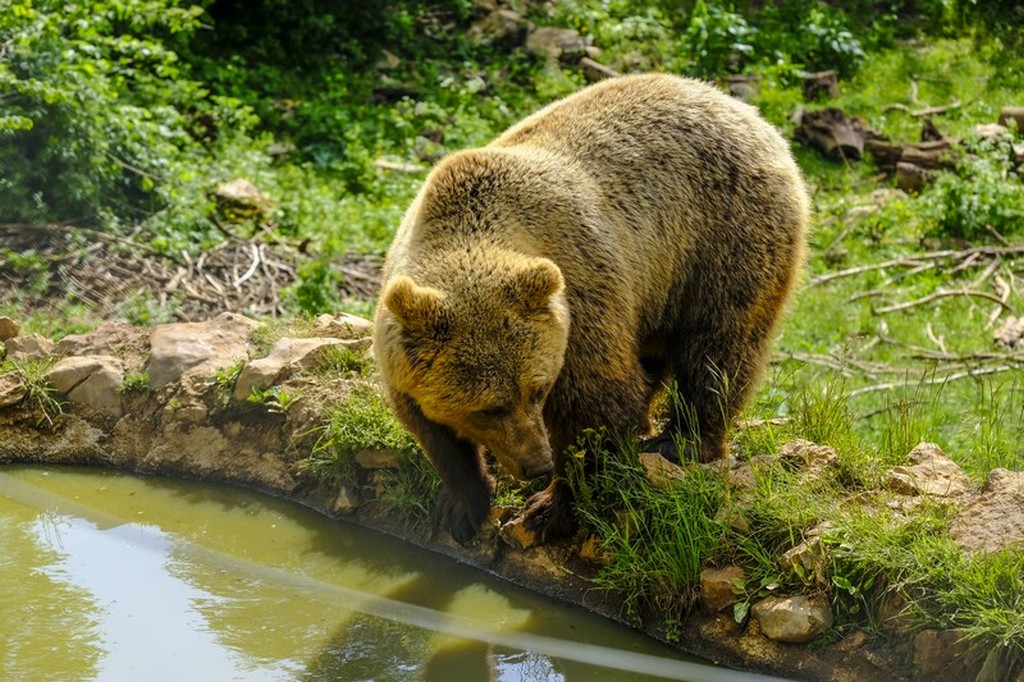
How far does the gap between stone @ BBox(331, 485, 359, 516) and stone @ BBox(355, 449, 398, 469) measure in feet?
0.47

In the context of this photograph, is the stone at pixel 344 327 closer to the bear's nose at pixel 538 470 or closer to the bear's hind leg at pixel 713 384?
the bear's hind leg at pixel 713 384

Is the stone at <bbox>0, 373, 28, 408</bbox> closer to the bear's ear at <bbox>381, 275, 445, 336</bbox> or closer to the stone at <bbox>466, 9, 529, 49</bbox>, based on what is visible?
the bear's ear at <bbox>381, 275, 445, 336</bbox>

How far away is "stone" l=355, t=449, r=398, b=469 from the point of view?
19.2 ft

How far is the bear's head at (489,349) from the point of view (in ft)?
15.3

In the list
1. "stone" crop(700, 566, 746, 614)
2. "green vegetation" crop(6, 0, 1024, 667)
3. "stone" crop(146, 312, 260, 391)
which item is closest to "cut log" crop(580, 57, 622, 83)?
"green vegetation" crop(6, 0, 1024, 667)

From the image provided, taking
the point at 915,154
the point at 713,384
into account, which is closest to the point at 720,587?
the point at 713,384

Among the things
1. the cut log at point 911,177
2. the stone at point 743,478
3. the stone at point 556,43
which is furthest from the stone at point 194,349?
the stone at point 556,43

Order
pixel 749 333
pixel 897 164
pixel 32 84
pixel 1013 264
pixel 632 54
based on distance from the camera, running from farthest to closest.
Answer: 1. pixel 632 54
2. pixel 897 164
3. pixel 1013 264
4. pixel 32 84
5. pixel 749 333

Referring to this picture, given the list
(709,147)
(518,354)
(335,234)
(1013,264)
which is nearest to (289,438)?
(518,354)

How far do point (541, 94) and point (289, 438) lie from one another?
688 centimetres

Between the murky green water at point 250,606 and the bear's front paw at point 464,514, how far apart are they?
19 centimetres

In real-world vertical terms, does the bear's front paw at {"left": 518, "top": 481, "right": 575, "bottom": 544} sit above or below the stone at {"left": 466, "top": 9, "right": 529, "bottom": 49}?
below

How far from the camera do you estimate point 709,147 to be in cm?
577

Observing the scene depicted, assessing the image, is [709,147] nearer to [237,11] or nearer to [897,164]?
[897,164]
